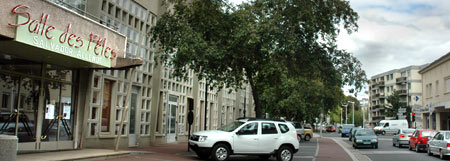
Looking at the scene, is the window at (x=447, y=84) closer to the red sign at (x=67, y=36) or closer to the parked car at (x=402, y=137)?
the parked car at (x=402, y=137)

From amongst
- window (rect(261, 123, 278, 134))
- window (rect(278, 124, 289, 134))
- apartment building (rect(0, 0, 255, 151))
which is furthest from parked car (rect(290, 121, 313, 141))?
window (rect(261, 123, 278, 134))

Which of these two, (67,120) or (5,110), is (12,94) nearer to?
(5,110)

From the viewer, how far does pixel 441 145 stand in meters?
19.7

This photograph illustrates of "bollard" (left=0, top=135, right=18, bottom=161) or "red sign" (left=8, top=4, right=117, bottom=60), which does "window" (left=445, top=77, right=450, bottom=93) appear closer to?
"red sign" (left=8, top=4, right=117, bottom=60)

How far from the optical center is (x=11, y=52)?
497 inches

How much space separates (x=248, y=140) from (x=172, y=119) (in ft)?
34.0

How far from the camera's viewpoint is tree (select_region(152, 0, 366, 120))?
698 inches

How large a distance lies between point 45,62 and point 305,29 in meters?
10.9

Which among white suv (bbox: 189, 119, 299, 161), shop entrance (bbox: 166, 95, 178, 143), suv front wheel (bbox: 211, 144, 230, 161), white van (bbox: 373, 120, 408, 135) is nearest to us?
suv front wheel (bbox: 211, 144, 230, 161)

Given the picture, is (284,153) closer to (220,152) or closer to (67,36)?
(220,152)

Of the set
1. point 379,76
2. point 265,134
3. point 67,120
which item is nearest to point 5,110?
point 67,120

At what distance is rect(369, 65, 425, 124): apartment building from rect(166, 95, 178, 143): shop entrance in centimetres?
7844

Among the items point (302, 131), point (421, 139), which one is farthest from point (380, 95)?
point (421, 139)

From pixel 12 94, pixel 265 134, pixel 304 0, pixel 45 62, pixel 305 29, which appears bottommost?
pixel 265 134
